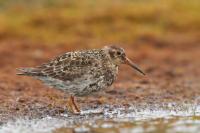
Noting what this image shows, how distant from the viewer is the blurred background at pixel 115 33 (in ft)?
64.1

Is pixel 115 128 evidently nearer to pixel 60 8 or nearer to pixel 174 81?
pixel 174 81

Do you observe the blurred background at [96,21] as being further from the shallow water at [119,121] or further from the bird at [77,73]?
the shallow water at [119,121]

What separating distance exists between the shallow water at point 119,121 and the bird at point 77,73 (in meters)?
0.43

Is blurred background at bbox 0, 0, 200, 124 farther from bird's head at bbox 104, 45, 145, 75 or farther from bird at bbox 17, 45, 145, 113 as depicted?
bird at bbox 17, 45, 145, 113

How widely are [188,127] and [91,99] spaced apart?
3.65 meters

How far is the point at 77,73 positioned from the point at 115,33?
9.31m

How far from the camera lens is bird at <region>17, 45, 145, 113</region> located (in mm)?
13859

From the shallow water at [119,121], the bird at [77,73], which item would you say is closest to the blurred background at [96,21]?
the bird at [77,73]

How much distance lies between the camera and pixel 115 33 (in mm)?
23109

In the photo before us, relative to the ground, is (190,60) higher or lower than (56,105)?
higher

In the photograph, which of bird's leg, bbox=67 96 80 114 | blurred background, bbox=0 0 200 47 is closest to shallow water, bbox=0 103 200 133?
bird's leg, bbox=67 96 80 114

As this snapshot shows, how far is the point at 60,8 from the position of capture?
24.2 meters

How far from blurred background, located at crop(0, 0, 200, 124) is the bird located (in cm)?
335

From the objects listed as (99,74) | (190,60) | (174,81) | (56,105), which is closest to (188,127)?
(99,74)
